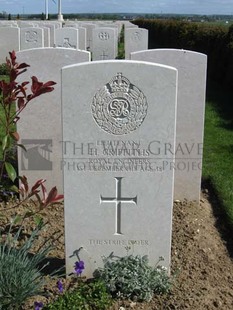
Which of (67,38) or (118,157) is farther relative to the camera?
(67,38)

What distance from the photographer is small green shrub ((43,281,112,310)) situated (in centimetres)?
295

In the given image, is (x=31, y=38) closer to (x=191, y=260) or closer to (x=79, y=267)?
(x=191, y=260)

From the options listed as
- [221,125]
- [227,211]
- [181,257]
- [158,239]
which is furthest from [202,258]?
[221,125]

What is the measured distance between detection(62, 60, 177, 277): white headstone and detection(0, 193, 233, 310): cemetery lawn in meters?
0.27

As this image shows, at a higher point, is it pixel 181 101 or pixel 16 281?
pixel 181 101

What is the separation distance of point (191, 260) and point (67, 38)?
9913 mm

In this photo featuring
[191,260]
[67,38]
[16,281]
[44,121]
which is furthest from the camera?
[67,38]

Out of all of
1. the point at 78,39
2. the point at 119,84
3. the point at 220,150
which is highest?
the point at 78,39

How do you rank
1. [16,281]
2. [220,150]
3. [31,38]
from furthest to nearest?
[31,38] < [220,150] < [16,281]

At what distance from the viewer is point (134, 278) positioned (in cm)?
317

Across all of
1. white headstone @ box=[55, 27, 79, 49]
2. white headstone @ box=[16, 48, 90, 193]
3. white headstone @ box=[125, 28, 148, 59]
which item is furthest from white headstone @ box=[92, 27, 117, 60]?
white headstone @ box=[16, 48, 90, 193]

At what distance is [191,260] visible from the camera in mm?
3773

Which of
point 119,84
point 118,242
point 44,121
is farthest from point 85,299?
point 44,121

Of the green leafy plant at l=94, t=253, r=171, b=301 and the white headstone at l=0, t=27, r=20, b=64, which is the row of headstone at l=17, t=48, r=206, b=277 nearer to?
the green leafy plant at l=94, t=253, r=171, b=301
